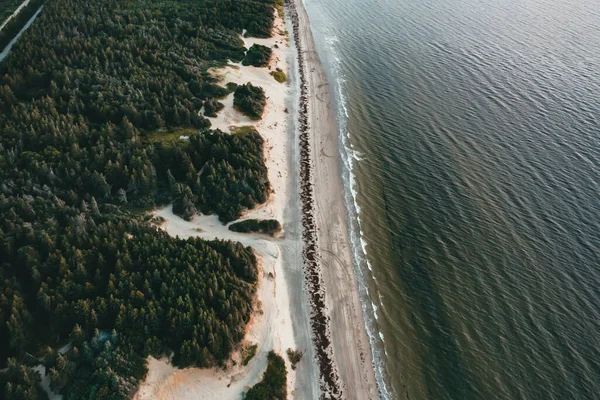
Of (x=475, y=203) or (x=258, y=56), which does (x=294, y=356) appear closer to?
(x=475, y=203)

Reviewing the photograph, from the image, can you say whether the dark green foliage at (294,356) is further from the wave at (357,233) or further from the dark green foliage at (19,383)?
the dark green foliage at (19,383)

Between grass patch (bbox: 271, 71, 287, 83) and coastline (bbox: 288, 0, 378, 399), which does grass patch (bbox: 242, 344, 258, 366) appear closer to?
coastline (bbox: 288, 0, 378, 399)

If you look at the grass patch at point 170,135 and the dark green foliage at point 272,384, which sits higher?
the grass patch at point 170,135

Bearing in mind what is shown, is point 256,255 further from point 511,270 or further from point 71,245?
point 511,270

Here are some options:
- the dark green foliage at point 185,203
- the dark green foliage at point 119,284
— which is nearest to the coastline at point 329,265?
the dark green foliage at point 119,284

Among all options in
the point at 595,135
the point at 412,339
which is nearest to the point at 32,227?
the point at 412,339

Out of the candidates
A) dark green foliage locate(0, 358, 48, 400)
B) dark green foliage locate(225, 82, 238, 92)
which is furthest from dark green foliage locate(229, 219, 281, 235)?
dark green foliage locate(225, 82, 238, 92)

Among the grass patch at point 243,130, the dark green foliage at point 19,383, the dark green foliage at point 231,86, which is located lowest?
the dark green foliage at point 19,383
